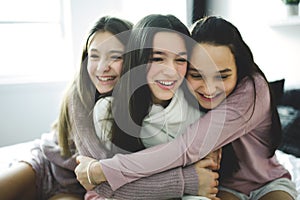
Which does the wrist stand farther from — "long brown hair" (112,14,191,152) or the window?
the window

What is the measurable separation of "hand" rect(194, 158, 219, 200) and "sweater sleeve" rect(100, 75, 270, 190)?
0.01 meters

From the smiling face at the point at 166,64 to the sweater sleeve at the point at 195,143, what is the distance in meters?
0.07

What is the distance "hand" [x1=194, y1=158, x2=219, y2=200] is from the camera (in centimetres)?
60

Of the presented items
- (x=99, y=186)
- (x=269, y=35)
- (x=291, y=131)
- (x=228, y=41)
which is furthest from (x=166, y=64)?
(x=269, y=35)

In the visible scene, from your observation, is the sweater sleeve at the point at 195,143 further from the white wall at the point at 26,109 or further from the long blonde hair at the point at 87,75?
the white wall at the point at 26,109

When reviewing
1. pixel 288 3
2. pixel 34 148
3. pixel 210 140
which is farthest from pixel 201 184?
pixel 288 3

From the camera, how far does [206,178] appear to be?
603 mm

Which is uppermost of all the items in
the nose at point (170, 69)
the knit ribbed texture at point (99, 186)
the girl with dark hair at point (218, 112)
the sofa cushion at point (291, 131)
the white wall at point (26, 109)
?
the nose at point (170, 69)

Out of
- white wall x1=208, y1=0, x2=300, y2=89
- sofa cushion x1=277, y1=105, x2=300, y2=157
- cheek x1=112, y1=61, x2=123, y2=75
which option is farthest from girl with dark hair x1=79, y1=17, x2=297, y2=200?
white wall x1=208, y1=0, x2=300, y2=89

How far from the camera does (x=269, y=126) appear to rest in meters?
0.67

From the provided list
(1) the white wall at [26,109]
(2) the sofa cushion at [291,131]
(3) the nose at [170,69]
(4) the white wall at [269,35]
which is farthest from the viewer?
(1) the white wall at [26,109]

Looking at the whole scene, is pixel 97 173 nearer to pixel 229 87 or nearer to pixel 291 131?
pixel 229 87

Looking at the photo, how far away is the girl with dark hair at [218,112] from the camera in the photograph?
0.59 m

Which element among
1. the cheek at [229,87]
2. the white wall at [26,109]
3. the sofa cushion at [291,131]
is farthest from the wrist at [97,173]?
the white wall at [26,109]
